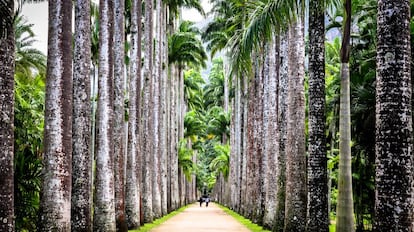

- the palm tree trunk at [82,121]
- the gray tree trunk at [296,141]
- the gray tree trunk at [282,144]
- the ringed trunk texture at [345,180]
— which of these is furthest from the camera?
the gray tree trunk at [282,144]

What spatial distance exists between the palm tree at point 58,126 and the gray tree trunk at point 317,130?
5.75m

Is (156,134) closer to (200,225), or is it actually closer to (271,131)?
(200,225)

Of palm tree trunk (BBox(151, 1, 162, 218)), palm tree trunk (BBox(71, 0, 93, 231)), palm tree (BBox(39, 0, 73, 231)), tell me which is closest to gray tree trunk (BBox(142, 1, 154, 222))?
palm tree trunk (BBox(151, 1, 162, 218))

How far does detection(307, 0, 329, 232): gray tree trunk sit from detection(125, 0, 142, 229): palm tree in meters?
9.87

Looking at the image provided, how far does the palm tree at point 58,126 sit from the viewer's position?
11.7 metres

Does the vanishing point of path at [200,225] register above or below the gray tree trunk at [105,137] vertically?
below

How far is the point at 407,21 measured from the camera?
8789mm

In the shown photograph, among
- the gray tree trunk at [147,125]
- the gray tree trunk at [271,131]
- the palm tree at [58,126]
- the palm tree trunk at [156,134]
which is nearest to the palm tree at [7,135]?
the palm tree at [58,126]

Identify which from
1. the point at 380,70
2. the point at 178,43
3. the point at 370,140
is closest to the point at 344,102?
the point at 380,70

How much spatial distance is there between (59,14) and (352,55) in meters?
11.2

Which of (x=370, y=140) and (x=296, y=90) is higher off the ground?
(x=296, y=90)

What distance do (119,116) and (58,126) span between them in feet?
24.3

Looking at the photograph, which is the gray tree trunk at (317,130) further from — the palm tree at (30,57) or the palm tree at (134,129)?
the palm tree at (30,57)

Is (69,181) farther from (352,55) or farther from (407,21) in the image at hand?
(352,55)
